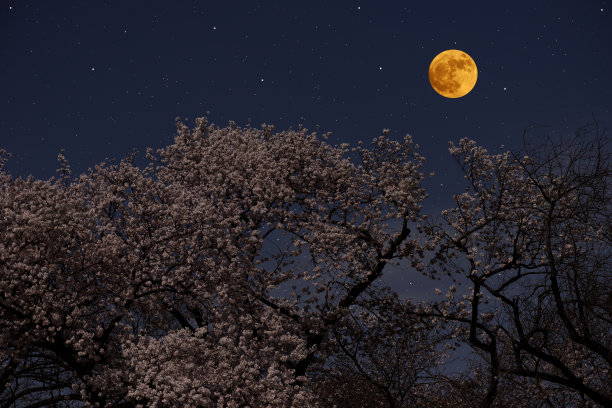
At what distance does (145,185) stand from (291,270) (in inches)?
229

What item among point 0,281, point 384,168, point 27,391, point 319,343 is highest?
point 384,168

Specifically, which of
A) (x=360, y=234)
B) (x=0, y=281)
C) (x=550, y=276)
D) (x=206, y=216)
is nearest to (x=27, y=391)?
(x=0, y=281)

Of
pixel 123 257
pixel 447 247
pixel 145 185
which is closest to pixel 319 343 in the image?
pixel 447 247

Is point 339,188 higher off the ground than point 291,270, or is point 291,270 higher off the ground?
point 339,188

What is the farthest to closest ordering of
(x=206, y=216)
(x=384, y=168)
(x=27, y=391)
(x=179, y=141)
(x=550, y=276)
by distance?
(x=179, y=141), (x=384, y=168), (x=206, y=216), (x=27, y=391), (x=550, y=276)

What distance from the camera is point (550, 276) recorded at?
1202cm

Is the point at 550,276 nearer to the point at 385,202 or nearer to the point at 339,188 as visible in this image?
the point at 385,202

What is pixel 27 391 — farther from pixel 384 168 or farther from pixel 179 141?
pixel 384 168

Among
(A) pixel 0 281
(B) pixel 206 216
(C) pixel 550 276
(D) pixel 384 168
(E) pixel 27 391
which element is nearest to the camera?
(C) pixel 550 276

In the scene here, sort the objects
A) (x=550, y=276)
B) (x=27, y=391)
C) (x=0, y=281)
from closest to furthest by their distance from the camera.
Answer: (x=550, y=276) → (x=0, y=281) → (x=27, y=391)

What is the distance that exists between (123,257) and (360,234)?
7.17 m

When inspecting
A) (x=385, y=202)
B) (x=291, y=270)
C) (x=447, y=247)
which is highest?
(x=385, y=202)

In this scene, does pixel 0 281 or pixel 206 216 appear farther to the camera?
pixel 206 216

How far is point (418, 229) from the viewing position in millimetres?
17078
